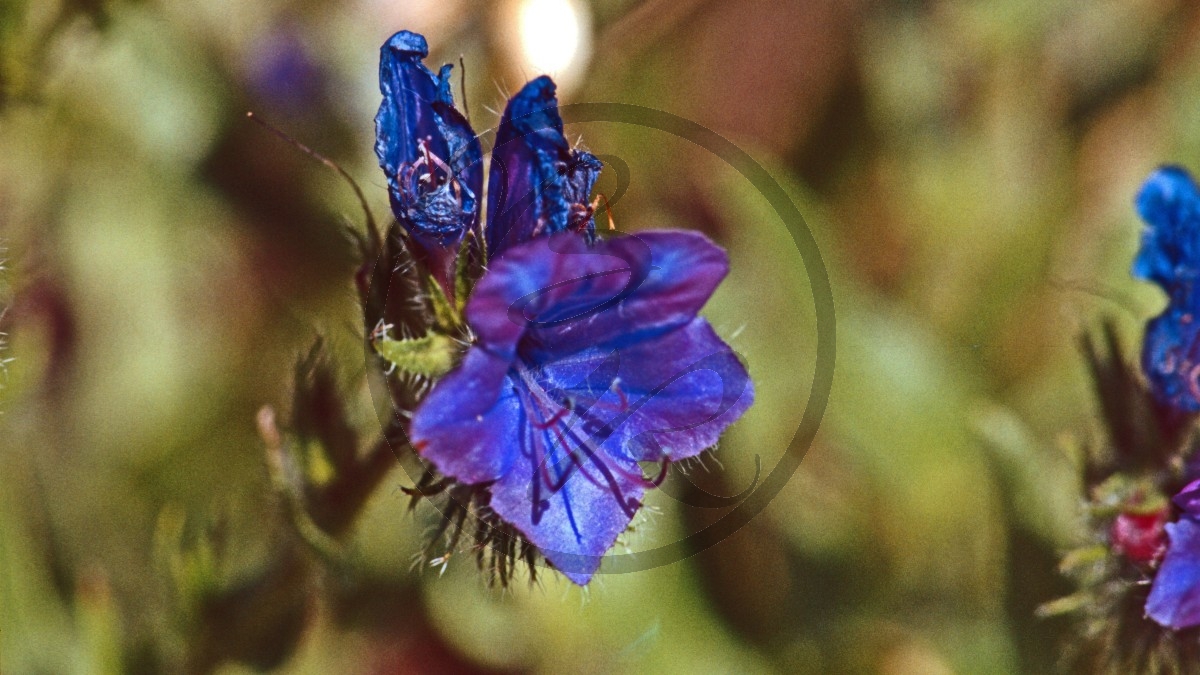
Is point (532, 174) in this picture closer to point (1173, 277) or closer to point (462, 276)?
point (462, 276)

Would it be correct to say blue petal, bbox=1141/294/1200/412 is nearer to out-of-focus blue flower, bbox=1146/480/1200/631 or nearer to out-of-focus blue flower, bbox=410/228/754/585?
out-of-focus blue flower, bbox=1146/480/1200/631

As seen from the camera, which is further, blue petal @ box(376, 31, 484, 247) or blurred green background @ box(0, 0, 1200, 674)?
blurred green background @ box(0, 0, 1200, 674)

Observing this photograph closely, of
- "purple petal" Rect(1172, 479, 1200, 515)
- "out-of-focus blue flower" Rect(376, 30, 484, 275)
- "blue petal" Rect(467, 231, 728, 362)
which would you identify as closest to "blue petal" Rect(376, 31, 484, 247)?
"out-of-focus blue flower" Rect(376, 30, 484, 275)

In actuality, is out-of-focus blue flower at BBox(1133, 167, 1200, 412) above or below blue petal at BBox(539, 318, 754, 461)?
above

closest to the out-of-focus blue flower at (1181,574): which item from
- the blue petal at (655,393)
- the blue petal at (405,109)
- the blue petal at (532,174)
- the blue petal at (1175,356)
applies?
the blue petal at (1175,356)

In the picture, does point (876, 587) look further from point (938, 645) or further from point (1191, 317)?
point (1191, 317)

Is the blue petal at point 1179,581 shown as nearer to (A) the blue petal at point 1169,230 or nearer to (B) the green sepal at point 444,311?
(A) the blue petal at point 1169,230
